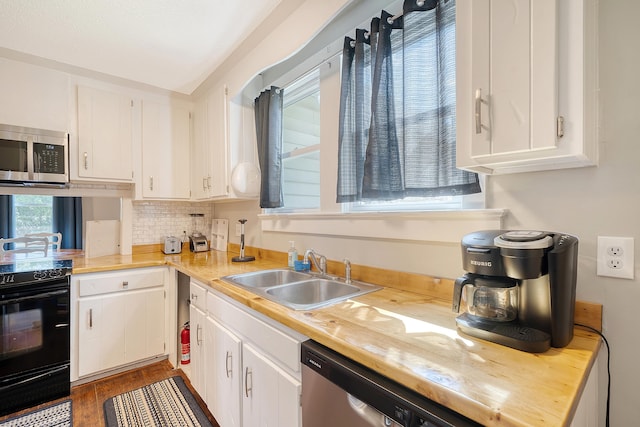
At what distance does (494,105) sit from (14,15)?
8.51 feet

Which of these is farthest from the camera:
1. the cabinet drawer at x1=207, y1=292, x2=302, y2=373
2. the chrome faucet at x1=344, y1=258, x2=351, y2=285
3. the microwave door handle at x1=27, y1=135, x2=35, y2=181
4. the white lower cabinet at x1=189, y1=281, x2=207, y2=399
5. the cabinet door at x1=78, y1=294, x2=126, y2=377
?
the microwave door handle at x1=27, y1=135, x2=35, y2=181

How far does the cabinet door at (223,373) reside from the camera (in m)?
1.45

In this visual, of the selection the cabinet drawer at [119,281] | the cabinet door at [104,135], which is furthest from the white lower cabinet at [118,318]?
the cabinet door at [104,135]

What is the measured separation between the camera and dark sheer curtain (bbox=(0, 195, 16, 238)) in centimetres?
233

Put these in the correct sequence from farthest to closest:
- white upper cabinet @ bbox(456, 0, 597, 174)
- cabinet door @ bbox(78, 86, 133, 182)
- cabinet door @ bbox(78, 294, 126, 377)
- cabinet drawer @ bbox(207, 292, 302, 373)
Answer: cabinet door @ bbox(78, 86, 133, 182)
cabinet door @ bbox(78, 294, 126, 377)
cabinet drawer @ bbox(207, 292, 302, 373)
white upper cabinet @ bbox(456, 0, 597, 174)

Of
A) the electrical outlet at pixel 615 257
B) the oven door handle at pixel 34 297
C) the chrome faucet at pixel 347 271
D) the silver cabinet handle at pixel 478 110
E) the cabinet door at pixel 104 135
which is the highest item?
the cabinet door at pixel 104 135

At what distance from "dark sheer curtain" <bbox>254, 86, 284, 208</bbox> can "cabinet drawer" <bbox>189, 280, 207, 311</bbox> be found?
0.70m

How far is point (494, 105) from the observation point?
87 cm

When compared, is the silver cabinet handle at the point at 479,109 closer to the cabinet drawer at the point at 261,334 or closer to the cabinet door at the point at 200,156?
the cabinet drawer at the point at 261,334

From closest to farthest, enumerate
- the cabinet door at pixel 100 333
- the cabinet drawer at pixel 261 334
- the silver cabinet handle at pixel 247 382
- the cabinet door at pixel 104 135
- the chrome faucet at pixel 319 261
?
the cabinet drawer at pixel 261 334, the silver cabinet handle at pixel 247 382, the chrome faucet at pixel 319 261, the cabinet door at pixel 100 333, the cabinet door at pixel 104 135

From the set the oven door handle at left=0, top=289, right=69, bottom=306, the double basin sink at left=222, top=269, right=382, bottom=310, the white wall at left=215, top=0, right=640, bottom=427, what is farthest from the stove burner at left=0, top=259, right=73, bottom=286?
the white wall at left=215, top=0, right=640, bottom=427

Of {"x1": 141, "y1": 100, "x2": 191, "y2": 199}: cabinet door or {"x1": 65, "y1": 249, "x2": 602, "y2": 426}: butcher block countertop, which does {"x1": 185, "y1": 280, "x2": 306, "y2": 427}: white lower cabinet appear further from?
{"x1": 141, "y1": 100, "x2": 191, "y2": 199}: cabinet door

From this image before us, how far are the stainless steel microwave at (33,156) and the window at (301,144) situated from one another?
1.73 meters

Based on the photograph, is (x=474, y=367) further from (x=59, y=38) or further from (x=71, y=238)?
(x=71, y=238)
